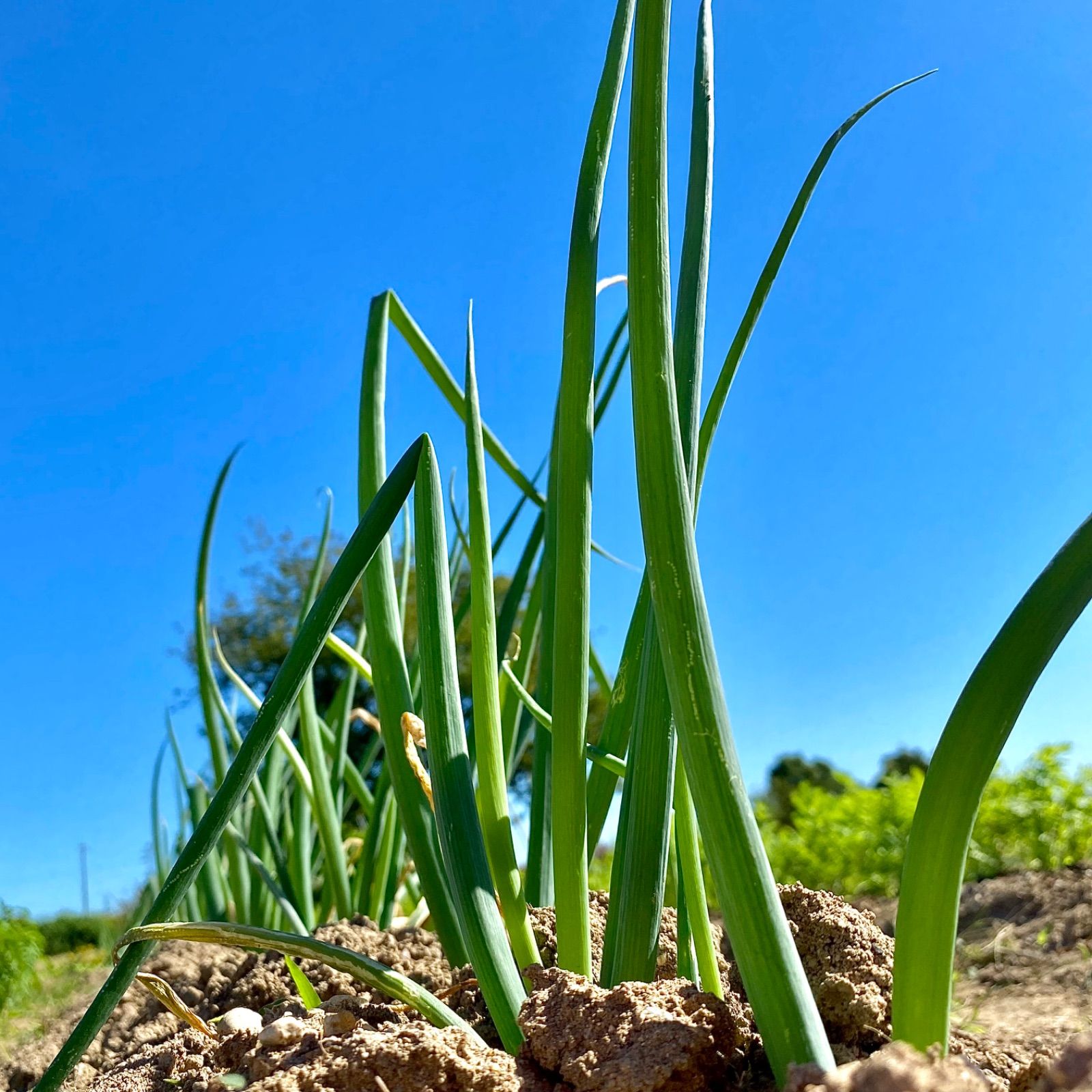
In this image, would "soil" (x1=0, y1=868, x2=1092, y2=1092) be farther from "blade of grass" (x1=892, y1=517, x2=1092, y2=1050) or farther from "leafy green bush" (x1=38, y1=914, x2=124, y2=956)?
"leafy green bush" (x1=38, y1=914, x2=124, y2=956)

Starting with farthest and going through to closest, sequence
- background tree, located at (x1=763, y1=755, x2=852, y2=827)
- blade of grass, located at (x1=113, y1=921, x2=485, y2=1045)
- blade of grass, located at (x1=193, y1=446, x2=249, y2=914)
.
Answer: background tree, located at (x1=763, y1=755, x2=852, y2=827) → blade of grass, located at (x1=193, y1=446, x2=249, y2=914) → blade of grass, located at (x1=113, y1=921, x2=485, y2=1045)

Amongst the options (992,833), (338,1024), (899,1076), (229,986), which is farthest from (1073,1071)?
(992,833)

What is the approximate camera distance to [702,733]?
23.8 inches

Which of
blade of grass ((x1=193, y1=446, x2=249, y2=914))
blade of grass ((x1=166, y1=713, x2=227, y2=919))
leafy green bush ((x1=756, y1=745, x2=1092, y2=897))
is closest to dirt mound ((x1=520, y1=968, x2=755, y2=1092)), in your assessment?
blade of grass ((x1=193, y1=446, x2=249, y2=914))

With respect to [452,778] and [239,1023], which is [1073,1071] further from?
[239,1023]

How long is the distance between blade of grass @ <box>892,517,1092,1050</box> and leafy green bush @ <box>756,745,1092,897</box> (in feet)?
7.57

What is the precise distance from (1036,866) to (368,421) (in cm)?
270

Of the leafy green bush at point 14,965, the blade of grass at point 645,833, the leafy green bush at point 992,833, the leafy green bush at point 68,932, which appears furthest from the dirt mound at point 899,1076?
the leafy green bush at point 68,932

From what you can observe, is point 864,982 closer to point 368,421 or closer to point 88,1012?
point 88,1012

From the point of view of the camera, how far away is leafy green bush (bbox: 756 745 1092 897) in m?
2.84

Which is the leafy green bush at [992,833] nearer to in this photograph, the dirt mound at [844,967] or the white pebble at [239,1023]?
the dirt mound at [844,967]

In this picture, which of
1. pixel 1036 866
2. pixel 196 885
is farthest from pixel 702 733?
pixel 1036 866

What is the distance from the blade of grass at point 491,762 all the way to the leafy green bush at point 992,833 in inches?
84.9

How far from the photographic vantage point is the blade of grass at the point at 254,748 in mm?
684
